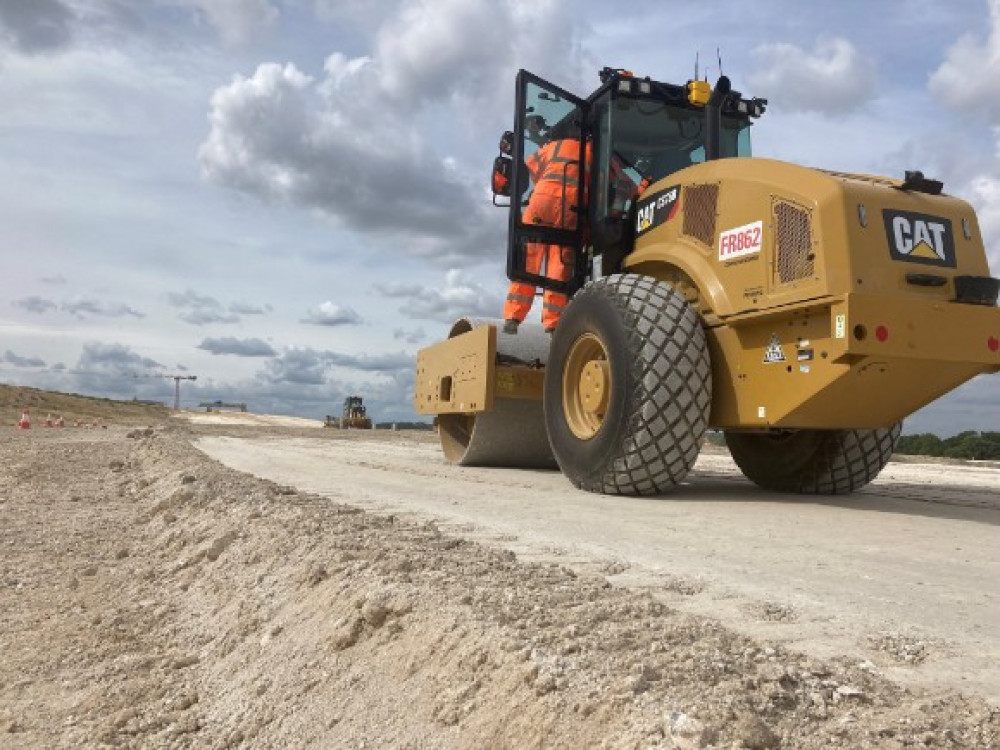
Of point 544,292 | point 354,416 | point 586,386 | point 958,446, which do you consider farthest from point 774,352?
point 354,416

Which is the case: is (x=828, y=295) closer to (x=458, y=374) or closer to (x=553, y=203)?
(x=553, y=203)

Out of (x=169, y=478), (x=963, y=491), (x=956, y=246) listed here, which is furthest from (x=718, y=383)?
(x=169, y=478)

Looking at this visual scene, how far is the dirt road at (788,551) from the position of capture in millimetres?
2275

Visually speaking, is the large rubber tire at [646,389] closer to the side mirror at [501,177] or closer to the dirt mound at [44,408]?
the side mirror at [501,177]

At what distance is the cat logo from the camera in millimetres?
4555

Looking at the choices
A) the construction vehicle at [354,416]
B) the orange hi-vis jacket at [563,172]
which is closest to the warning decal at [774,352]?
the orange hi-vis jacket at [563,172]

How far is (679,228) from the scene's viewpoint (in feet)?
18.7

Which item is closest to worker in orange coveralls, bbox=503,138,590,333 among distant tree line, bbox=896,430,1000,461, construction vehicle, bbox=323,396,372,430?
distant tree line, bbox=896,430,1000,461

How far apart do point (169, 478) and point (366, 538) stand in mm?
4788

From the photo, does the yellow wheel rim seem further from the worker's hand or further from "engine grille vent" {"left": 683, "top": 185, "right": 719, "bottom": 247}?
the worker's hand

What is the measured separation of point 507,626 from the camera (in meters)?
2.18

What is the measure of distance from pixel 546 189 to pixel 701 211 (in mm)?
1900

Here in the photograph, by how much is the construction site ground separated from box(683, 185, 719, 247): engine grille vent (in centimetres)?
168

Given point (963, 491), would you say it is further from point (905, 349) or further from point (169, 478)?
point (169, 478)
